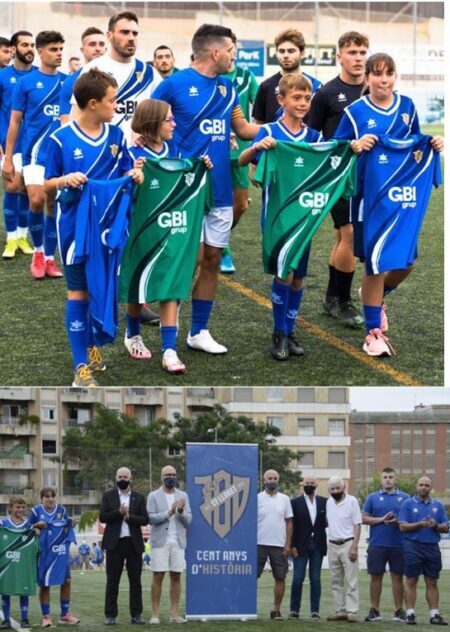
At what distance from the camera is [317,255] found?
46.6 feet

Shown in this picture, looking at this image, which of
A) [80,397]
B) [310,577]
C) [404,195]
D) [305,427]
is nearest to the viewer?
[310,577]

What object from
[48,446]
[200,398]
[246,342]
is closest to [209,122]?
[246,342]

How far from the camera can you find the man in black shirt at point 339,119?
10.5 metres

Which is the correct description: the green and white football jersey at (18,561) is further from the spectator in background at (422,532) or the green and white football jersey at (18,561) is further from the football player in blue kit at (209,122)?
the spectator in background at (422,532)

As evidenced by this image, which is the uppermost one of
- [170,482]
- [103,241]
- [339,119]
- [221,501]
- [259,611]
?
[339,119]

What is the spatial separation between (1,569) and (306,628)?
6.80 feet

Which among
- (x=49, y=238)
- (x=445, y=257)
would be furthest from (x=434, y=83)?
(x=49, y=238)

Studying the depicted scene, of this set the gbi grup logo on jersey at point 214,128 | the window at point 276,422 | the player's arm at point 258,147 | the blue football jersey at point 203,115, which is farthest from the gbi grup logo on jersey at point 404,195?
the window at point 276,422

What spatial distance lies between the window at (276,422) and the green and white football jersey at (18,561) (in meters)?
16.0

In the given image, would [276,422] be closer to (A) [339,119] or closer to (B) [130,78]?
(A) [339,119]

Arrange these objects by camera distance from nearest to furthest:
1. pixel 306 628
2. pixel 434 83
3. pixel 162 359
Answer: pixel 306 628
pixel 162 359
pixel 434 83

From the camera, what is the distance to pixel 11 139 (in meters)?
12.0

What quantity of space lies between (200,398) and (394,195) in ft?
43.5

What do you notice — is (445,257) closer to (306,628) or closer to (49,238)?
(49,238)
